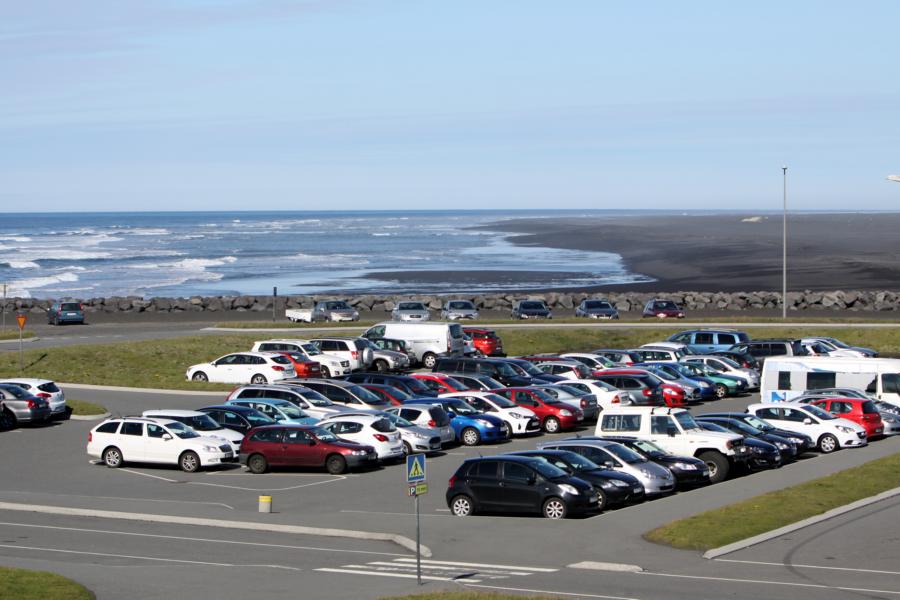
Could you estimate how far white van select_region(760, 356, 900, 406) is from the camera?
39219 millimetres

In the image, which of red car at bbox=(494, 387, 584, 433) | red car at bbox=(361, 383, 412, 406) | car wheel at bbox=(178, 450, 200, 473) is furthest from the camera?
red car at bbox=(361, 383, 412, 406)

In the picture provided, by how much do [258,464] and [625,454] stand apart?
9.54m

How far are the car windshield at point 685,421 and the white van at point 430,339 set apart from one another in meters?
18.7

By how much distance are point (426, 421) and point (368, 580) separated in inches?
573

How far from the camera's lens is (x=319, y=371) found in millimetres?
44906

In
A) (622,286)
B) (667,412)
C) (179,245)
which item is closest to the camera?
(667,412)

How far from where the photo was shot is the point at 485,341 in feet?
167

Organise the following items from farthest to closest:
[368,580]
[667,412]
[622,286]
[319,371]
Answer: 1. [622,286]
2. [319,371]
3. [667,412]
4. [368,580]

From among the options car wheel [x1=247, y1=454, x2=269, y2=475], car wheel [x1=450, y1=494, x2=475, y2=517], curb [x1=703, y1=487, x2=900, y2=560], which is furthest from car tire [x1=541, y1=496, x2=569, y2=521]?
car wheel [x1=247, y1=454, x2=269, y2=475]

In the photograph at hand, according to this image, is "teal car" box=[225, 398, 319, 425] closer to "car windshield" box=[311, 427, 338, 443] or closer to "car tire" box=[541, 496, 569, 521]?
"car windshield" box=[311, 427, 338, 443]

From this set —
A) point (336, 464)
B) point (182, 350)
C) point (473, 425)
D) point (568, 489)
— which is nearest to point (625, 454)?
point (568, 489)

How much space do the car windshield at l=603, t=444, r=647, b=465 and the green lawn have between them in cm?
2042

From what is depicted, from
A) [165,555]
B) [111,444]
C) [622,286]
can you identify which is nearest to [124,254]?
[622,286]

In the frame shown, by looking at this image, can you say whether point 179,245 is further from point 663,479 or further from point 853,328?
point 663,479
